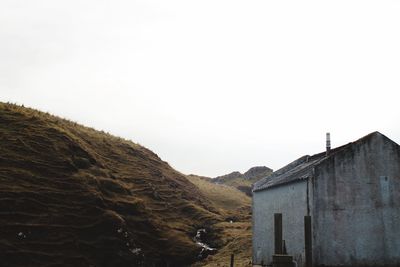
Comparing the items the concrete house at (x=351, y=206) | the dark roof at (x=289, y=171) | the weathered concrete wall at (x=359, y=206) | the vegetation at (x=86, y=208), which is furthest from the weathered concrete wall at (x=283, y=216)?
the vegetation at (x=86, y=208)

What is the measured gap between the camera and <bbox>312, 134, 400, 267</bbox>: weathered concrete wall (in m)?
22.2

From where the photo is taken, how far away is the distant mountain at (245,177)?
99375 millimetres

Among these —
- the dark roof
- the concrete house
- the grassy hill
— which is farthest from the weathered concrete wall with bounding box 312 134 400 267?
the grassy hill

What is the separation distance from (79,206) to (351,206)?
73.5 feet

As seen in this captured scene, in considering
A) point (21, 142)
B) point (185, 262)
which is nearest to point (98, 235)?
point (185, 262)

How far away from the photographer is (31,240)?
30.5 m

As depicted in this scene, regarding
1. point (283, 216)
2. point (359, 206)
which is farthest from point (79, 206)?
point (359, 206)

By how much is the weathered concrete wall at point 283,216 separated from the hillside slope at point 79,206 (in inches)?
373

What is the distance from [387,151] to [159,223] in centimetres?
2392

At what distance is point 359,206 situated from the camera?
23.0 metres

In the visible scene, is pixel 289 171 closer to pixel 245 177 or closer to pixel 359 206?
pixel 359 206

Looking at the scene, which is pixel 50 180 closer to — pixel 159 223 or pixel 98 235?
pixel 98 235

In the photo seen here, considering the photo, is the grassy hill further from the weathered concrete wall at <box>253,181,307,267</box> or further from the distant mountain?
the distant mountain

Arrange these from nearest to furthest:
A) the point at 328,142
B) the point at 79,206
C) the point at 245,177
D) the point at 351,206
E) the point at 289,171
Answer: the point at 351,206 < the point at 328,142 < the point at 289,171 < the point at 79,206 < the point at 245,177
